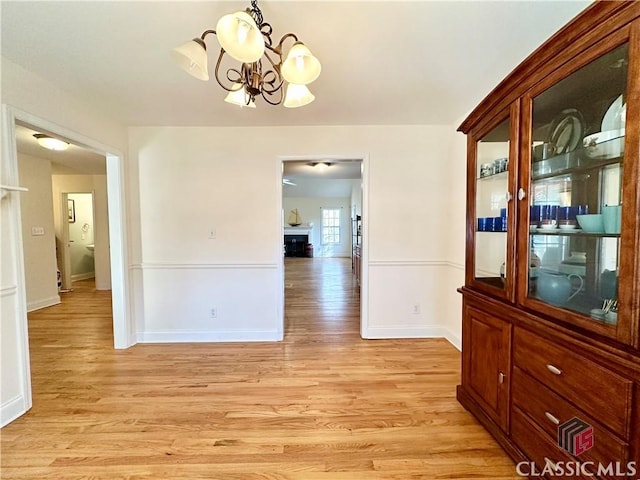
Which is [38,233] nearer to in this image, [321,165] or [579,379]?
[321,165]

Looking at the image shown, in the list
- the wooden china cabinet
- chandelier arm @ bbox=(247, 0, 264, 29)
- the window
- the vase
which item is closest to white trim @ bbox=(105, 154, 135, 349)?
chandelier arm @ bbox=(247, 0, 264, 29)

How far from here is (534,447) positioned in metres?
1.34

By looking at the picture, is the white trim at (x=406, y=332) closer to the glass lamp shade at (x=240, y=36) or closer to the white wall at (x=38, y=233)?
the glass lamp shade at (x=240, y=36)

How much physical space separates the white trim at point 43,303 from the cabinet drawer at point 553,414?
611cm

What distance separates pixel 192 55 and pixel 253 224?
76.6 inches

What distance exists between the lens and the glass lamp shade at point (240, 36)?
1100 millimetres

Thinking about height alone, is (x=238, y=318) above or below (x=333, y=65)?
below

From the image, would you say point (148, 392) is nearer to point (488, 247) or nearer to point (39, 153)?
point (488, 247)

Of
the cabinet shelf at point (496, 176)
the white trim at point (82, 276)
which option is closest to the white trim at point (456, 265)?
the cabinet shelf at point (496, 176)

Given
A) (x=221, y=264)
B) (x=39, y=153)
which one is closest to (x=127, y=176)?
(x=221, y=264)

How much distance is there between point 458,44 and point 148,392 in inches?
127

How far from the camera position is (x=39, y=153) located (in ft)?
14.2

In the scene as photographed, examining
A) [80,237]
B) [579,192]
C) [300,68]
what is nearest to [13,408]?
[300,68]

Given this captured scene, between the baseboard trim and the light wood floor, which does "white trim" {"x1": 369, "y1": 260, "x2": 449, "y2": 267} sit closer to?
the light wood floor
